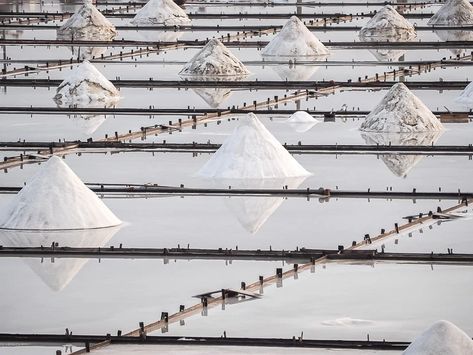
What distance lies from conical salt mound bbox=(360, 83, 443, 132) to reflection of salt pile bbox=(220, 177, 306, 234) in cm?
305

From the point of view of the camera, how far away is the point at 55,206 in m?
12.4

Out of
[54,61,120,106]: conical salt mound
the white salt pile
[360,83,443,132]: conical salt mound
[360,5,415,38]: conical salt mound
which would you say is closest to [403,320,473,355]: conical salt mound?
[360,83,443,132]: conical salt mound

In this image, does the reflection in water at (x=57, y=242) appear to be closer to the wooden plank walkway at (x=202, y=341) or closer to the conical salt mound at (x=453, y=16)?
the wooden plank walkway at (x=202, y=341)

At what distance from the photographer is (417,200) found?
13648 millimetres

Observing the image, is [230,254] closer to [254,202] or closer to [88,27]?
[254,202]

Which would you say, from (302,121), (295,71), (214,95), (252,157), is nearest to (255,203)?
(252,157)

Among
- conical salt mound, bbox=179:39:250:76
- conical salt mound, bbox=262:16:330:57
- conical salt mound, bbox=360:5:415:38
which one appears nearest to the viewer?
conical salt mound, bbox=179:39:250:76

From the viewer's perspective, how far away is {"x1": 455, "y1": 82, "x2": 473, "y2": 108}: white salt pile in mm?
19844

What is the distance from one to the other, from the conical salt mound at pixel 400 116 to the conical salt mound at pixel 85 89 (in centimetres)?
372

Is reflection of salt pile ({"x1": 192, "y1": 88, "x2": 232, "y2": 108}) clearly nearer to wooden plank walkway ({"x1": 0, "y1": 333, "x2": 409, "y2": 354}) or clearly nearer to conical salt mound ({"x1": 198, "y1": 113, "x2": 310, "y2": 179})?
conical salt mound ({"x1": 198, "y1": 113, "x2": 310, "y2": 179})

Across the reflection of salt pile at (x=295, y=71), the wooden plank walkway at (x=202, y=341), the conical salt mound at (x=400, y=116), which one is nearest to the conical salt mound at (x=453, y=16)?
the reflection of salt pile at (x=295, y=71)

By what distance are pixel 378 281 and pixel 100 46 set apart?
17.6m

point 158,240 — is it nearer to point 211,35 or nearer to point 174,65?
point 174,65

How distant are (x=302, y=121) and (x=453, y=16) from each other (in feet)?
43.0
